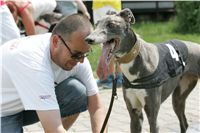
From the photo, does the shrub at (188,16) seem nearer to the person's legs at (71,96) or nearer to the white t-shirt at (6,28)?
the white t-shirt at (6,28)

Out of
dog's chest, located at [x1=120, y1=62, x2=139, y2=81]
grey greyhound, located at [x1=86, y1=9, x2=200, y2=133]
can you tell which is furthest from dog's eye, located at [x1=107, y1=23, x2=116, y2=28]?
dog's chest, located at [x1=120, y1=62, x2=139, y2=81]

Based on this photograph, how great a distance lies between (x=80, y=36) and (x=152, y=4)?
47.6 ft

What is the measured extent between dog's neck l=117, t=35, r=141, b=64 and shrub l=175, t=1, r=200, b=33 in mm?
10366

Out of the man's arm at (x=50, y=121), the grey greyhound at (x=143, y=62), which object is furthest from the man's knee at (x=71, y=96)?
the man's arm at (x=50, y=121)

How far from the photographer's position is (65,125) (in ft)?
14.2

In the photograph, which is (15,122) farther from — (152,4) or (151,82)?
(152,4)

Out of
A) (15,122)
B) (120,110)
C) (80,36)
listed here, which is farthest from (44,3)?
(80,36)

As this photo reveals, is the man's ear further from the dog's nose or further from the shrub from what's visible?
the shrub

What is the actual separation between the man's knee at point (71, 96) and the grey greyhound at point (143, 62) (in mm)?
321

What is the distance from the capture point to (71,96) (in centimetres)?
412

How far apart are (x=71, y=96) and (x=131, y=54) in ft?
1.91

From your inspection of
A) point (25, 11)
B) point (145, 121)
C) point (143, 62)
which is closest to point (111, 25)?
point (143, 62)

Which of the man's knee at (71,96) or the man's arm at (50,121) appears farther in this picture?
the man's knee at (71,96)

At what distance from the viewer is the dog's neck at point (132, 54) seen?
13.9 ft
